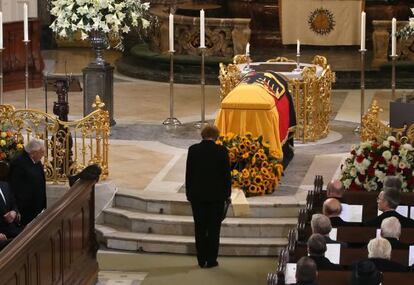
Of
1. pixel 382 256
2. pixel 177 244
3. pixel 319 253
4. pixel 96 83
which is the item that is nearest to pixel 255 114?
pixel 177 244

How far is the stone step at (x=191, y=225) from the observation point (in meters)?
13.0

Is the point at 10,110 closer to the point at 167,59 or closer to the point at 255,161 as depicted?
the point at 255,161

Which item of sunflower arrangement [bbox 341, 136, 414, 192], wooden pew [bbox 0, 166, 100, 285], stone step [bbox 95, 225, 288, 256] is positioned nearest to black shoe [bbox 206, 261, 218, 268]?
stone step [bbox 95, 225, 288, 256]

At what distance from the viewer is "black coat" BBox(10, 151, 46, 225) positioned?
11758 mm

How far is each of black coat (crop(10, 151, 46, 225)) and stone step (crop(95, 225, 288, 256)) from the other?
4.48ft

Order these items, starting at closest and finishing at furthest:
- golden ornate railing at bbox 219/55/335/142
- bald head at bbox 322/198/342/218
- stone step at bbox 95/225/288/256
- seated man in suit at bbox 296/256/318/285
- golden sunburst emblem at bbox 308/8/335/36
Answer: seated man in suit at bbox 296/256/318/285
bald head at bbox 322/198/342/218
stone step at bbox 95/225/288/256
golden ornate railing at bbox 219/55/335/142
golden sunburst emblem at bbox 308/8/335/36

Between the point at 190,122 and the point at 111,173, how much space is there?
10.3 ft

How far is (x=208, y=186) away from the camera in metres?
12.1

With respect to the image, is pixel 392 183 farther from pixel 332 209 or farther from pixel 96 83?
pixel 96 83

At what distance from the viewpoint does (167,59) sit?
21.7 m

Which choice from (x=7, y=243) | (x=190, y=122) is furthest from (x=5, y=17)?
(x=7, y=243)

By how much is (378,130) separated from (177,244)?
7.90ft

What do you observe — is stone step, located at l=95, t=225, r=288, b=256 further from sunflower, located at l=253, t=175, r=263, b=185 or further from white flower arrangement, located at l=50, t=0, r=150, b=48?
white flower arrangement, located at l=50, t=0, r=150, b=48

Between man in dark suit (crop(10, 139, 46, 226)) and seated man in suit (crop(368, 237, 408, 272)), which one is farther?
man in dark suit (crop(10, 139, 46, 226))
